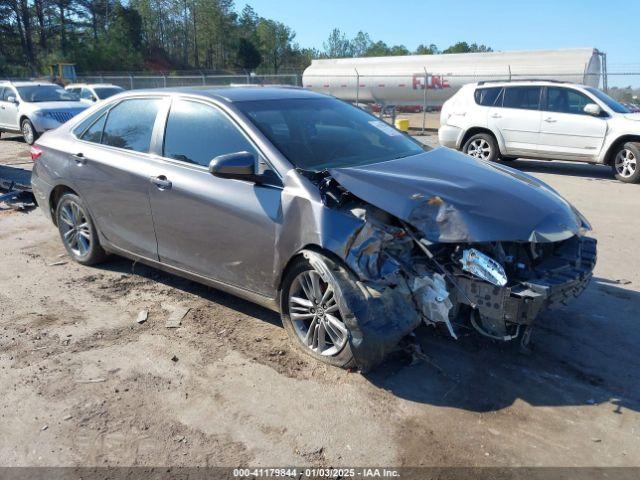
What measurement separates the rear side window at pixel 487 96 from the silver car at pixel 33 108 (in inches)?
422

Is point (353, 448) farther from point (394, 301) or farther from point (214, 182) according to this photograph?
point (214, 182)

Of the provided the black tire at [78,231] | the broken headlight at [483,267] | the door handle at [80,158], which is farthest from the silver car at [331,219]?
the black tire at [78,231]

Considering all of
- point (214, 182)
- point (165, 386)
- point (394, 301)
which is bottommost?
point (165, 386)

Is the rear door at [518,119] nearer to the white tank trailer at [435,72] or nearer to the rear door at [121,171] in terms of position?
the rear door at [121,171]

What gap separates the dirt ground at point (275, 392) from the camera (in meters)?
3.00

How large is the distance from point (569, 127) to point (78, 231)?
941 cm

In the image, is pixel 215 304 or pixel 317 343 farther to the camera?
pixel 215 304

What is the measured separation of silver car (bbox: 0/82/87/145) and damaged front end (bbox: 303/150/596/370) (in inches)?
559

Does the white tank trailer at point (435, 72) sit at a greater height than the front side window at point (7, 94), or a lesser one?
greater

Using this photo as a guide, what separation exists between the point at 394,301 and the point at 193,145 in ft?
6.79

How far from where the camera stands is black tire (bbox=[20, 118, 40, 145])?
15867 mm

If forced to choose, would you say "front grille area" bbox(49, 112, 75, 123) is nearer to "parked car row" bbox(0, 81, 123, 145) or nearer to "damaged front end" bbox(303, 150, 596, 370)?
"parked car row" bbox(0, 81, 123, 145)

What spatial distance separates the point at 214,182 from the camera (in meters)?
4.20

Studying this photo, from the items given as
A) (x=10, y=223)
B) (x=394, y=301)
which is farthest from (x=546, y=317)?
(x=10, y=223)
